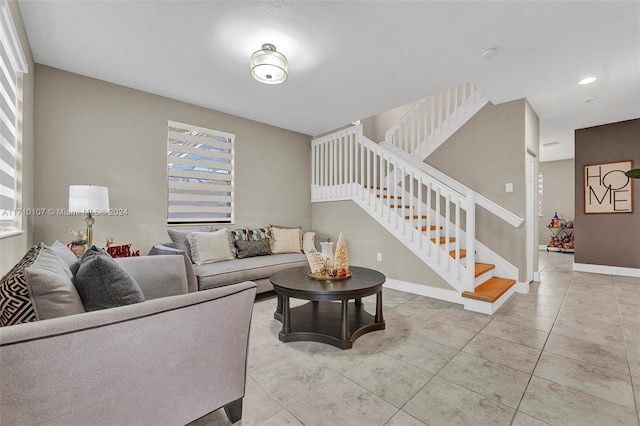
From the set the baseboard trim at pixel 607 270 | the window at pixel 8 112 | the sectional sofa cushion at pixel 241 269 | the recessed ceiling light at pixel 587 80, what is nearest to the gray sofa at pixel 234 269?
the sectional sofa cushion at pixel 241 269

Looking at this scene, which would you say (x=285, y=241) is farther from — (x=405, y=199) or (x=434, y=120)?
(x=434, y=120)

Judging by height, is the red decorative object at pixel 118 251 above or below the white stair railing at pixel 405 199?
below

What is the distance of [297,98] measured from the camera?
3.72 metres

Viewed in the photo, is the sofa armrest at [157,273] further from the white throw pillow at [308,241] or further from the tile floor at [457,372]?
the white throw pillow at [308,241]

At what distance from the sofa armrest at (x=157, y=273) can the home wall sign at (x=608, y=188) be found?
21.3 ft

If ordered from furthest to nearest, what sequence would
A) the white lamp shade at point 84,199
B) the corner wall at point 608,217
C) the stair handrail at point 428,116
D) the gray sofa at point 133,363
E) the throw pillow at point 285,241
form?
1. the corner wall at point 608,217
2. the stair handrail at point 428,116
3. the throw pillow at point 285,241
4. the white lamp shade at point 84,199
5. the gray sofa at point 133,363

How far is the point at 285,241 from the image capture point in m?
4.27

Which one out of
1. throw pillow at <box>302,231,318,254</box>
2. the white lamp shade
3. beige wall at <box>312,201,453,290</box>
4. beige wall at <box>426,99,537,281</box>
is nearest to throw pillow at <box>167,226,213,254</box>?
the white lamp shade

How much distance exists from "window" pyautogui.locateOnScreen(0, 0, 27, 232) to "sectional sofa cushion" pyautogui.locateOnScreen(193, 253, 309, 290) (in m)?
1.53

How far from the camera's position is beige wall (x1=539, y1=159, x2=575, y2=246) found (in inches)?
305

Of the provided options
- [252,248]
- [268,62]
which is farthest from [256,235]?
[268,62]

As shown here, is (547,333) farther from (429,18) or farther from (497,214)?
(429,18)

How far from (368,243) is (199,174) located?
8.58 feet

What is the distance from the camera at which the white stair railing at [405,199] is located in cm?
333
